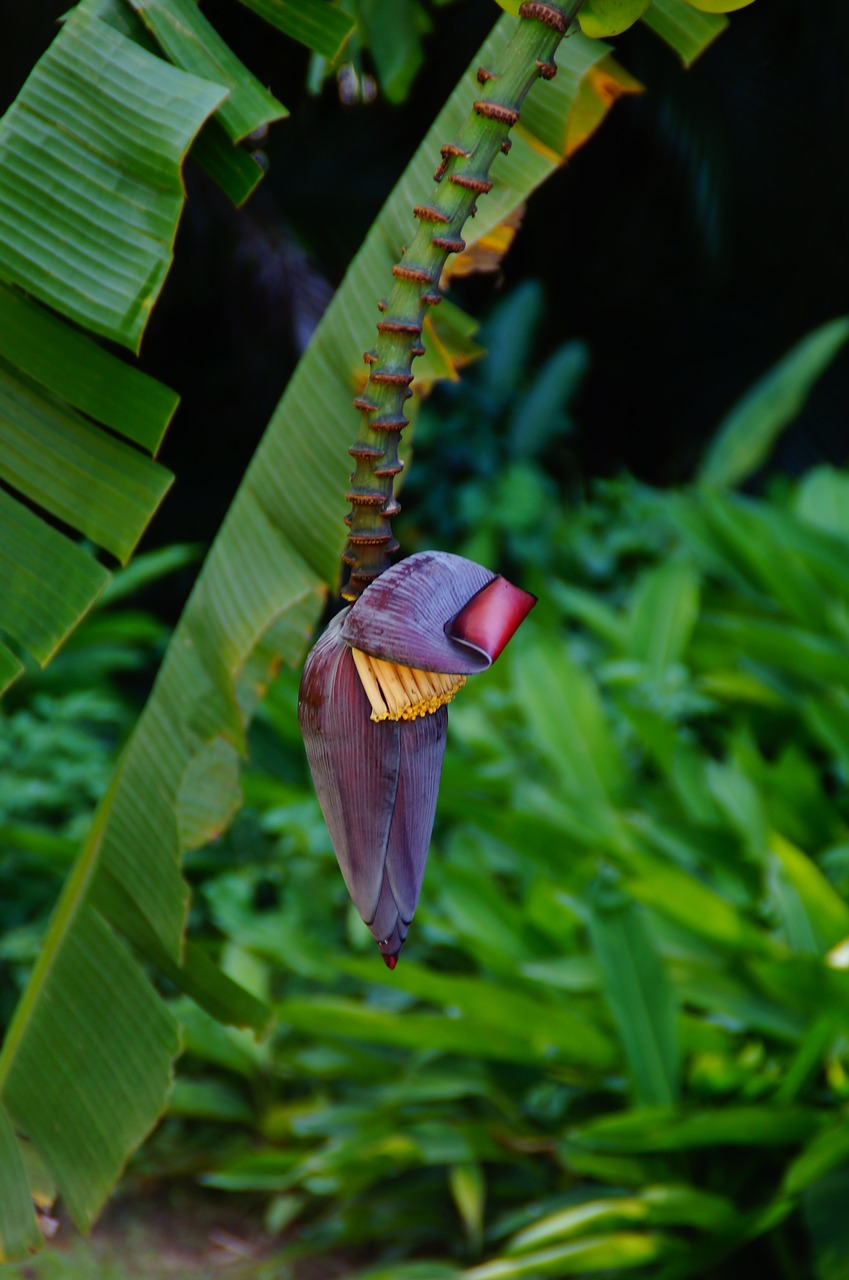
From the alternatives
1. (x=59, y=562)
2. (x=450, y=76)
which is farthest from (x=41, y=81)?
(x=450, y=76)

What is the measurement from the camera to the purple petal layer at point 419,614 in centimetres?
34

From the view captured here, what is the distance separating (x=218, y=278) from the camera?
2932 millimetres

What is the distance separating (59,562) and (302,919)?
168 cm

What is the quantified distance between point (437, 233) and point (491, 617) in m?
0.11

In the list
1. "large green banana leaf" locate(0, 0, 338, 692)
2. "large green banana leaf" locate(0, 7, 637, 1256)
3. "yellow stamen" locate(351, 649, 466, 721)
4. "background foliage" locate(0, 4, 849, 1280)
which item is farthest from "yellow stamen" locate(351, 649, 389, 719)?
"background foliage" locate(0, 4, 849, 1280)

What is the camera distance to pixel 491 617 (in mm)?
348

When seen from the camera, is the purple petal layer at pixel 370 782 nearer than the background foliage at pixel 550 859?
Yes

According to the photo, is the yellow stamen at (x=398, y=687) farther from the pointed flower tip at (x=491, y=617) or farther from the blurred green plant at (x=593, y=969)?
the blurred green plant at (x=593, y=969)

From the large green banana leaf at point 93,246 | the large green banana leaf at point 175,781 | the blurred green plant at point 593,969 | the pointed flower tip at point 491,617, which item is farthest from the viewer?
the blurred green plant at point 593,969

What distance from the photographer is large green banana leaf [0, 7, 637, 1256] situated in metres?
0.90

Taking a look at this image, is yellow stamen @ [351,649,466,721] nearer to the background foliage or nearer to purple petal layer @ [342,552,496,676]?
purple petal layer @ [342,552,496,676]

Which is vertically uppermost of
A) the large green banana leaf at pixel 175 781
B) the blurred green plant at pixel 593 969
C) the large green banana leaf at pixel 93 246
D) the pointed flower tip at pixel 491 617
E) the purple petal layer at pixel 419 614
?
the pointed flower tip at pixel 491 617

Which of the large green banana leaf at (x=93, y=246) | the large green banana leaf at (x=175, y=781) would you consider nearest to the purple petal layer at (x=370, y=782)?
the large green banana leaf at (x=93, y=246)

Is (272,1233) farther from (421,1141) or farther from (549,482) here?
(549,482)
